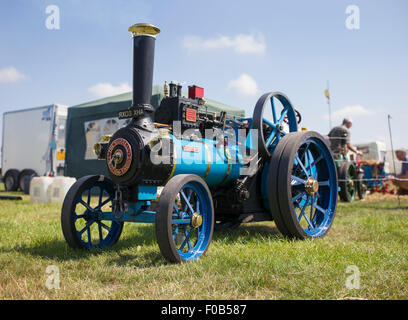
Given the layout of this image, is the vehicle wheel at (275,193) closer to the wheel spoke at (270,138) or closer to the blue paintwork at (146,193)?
the wheel spoke at (270,138)

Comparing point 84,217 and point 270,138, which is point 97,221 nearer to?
point 84,217

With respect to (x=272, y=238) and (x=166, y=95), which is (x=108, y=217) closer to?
(x=166, y=95)

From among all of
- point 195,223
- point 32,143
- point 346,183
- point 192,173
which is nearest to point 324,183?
point 192,173

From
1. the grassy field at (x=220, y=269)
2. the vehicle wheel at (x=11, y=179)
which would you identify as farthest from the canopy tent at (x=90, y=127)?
the grassy field at (x=220, y=269)

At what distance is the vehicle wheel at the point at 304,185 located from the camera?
3.65 metres

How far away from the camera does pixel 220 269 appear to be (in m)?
2.65

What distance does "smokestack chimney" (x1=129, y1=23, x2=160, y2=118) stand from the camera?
316 centimetres

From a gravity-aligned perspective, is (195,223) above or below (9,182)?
below

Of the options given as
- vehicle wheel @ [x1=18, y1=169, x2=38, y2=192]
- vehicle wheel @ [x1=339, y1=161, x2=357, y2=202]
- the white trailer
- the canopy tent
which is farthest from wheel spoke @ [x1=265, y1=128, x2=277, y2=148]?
vehicle wheel @ [x1=18, y1=169, x2=38, y2=192]

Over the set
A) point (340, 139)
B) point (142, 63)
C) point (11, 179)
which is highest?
point (340, 139)

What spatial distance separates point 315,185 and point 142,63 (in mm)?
2242

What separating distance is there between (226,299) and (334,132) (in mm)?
7060

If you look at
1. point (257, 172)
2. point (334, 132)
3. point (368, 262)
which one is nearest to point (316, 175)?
point (257, 172)
